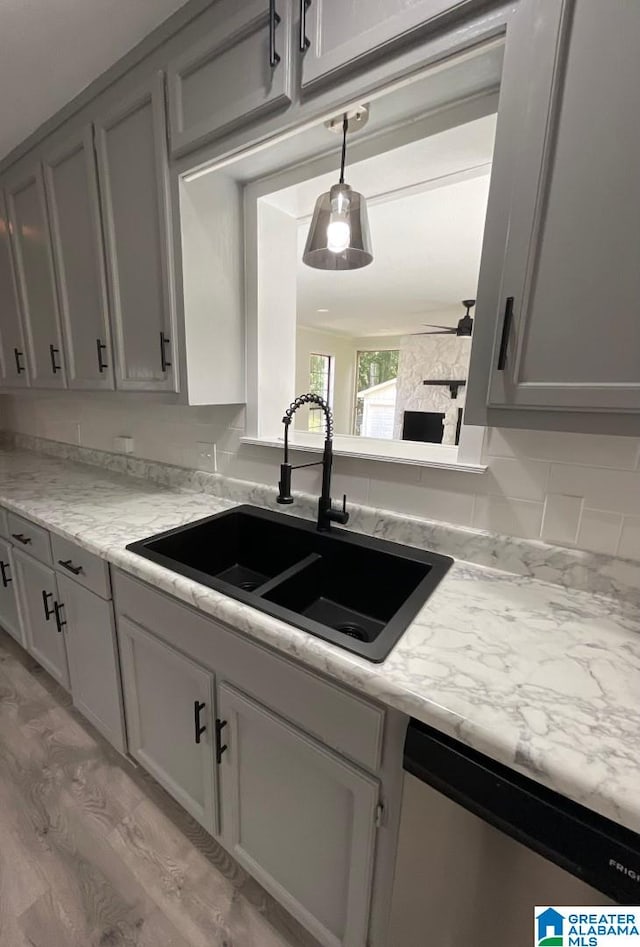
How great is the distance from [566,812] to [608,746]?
0.36 ft

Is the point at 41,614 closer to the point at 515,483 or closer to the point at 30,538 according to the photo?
the point at 30,538

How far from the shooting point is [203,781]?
1091 millimetres

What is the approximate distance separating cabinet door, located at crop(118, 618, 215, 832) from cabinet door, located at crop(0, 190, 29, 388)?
156cm

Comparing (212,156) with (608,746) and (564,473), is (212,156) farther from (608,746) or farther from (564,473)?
(608,746)

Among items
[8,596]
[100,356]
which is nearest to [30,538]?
[8,596]

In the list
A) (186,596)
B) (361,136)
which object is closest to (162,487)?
(186,596)

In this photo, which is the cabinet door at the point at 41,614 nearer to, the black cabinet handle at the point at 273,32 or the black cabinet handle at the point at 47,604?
the black cabinet handle at the point at 47,604

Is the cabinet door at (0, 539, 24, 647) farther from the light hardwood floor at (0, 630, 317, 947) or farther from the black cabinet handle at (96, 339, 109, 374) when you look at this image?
the black cabinet handle at (96, 339, 109, 374)

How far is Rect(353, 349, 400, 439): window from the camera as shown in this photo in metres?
6.97

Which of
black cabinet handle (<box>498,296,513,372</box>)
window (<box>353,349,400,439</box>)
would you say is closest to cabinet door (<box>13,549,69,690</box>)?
black cabinet handle (<box>498,296,513,372</box>)

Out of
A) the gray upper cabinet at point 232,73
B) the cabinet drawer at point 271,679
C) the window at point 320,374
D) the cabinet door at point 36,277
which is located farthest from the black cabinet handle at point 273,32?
the window at point 320,374

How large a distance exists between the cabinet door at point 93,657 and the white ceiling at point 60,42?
168 cm

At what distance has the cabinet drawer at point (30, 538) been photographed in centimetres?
145

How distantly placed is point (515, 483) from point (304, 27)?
3.95 feet
